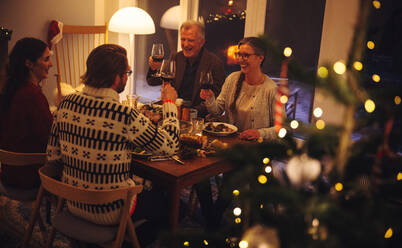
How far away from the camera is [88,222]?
1616 mm

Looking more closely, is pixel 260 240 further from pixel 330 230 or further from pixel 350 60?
pixel 350 60

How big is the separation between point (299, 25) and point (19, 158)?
2585mm

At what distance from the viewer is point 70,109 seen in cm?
153

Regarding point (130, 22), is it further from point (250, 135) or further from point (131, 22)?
point (250, 135)

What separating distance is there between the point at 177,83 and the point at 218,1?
121 centimetres

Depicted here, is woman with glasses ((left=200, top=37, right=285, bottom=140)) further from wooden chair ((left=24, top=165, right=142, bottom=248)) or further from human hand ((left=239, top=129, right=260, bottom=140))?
wooden chair ((left=24, top=165, right=142, bottom=248))

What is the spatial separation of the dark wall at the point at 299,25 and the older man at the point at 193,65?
0.53 m

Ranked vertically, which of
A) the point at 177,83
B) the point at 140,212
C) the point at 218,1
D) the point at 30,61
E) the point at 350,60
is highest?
the point at 218,1

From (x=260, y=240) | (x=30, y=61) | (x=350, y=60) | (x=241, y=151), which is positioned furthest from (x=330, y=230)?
(x=30, y=61)

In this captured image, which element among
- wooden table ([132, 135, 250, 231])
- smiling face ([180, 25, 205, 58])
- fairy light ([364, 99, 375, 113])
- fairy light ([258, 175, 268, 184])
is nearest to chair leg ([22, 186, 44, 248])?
wooden table ([132, 135, 250, 231])

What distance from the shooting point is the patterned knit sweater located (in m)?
1.48

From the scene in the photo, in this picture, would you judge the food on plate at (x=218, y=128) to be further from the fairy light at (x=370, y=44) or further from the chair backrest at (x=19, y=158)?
the fairy light at (x=370, y=44)

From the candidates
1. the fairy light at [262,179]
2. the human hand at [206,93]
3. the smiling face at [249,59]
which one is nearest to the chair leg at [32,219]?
the human hand at [206,93]

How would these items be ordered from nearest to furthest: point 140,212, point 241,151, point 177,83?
point 241,151 → point 140,212 → point 177,83
